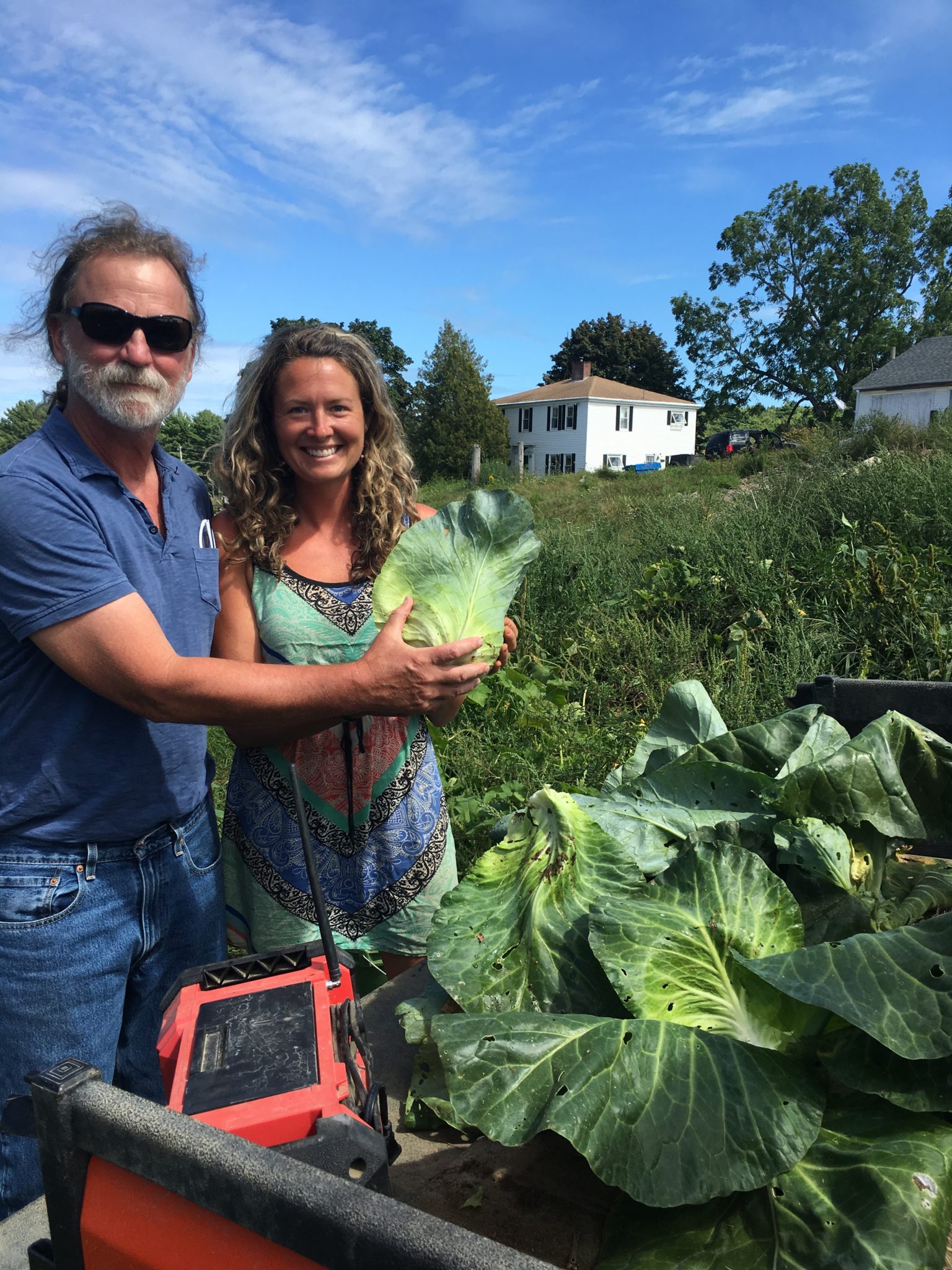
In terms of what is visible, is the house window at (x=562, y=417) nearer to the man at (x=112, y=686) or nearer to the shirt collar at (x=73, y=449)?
the man at (x=112, y=686)

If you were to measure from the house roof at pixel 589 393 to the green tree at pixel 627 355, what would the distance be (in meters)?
5.64

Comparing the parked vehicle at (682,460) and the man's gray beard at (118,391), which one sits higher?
the parked vehicle at (682,460)

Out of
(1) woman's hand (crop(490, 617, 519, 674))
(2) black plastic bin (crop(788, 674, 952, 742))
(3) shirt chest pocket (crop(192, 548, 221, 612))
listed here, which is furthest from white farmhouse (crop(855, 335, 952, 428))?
(3) shirt chest pocket (crop(192, 548, 221, 612))

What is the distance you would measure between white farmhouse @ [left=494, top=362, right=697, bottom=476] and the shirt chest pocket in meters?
48.4

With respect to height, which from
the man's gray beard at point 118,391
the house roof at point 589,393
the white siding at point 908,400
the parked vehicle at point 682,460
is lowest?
the man's gray beard at point 118,391

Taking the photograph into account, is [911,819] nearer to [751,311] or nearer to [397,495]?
[397,495]

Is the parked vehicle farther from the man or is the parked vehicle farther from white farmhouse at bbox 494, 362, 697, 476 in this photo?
A: the man

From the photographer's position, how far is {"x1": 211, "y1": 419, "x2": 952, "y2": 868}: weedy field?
495cm

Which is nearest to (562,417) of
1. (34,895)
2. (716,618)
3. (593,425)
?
(593,425)

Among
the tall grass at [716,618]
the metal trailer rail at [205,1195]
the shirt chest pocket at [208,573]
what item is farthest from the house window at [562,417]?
the metal trailer rail at [205,1195]

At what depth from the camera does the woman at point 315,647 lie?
221cm

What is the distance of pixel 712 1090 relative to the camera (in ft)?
3.57

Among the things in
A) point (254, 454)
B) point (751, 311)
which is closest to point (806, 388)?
point (751, 311)

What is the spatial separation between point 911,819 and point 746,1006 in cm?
61
